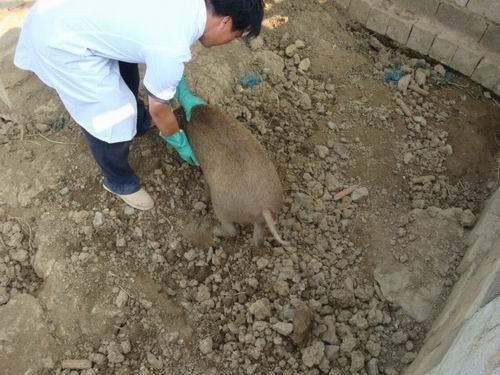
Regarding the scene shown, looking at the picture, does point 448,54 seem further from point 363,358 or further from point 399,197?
point 363,358

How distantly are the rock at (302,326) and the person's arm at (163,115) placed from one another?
3.63ft

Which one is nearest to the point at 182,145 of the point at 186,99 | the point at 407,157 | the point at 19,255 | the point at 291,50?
the point at 186,99

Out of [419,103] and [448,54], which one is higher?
[448,54]

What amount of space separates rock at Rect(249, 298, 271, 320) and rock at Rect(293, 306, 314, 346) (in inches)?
6.3

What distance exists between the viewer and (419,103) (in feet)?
11.4

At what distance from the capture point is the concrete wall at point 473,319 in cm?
138

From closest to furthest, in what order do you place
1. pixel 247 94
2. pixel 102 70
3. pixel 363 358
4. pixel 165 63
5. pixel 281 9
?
pixel 165 63, pixel 102 70, pixel 363 358, pixel 247 94, pixel 281 9

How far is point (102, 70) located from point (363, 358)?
1.80 m

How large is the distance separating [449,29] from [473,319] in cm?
254

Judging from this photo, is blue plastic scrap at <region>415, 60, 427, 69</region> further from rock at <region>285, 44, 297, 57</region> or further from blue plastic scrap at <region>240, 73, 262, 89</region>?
blue plastic scrap at <region>240, 73, 262, 89</region>

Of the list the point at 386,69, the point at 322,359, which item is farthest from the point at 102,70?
the point at 386,69

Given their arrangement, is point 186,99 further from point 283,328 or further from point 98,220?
point 283,328

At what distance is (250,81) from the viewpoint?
334 centimetres

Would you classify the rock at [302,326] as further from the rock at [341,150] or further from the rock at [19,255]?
the rock at [19,255]
